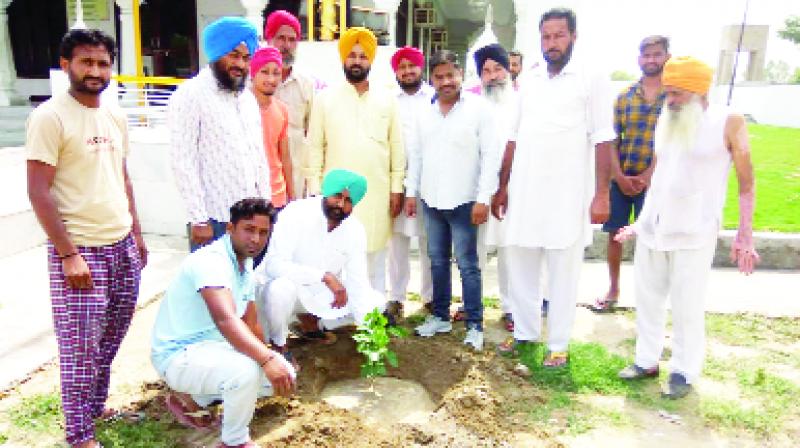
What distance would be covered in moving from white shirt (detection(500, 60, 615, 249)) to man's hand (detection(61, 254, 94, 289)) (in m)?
2.38

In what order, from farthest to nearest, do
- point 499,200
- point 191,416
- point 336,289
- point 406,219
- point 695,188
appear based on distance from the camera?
point 406,219
point 499,200
point 336,289
point 695,188
point 191,416

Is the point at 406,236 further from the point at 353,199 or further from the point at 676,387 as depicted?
the point at 676,387

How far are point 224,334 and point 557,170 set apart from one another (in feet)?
6.98

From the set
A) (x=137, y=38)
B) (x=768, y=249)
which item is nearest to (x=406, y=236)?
(x=768, y=249)

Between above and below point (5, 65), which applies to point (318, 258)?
below

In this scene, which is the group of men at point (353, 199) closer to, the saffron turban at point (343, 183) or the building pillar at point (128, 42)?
the saffron turban at point (343, 183)

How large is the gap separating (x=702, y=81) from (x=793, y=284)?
3.44 m

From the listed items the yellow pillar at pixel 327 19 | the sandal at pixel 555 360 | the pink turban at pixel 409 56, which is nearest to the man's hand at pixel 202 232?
the pink turban at pixel 409 56

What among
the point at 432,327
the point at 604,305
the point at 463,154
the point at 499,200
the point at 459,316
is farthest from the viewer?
the point at 604,305

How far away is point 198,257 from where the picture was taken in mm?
2678

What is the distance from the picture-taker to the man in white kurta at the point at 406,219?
4.27 m

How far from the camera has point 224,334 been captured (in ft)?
8.30

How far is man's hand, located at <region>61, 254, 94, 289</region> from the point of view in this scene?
2.53 metres

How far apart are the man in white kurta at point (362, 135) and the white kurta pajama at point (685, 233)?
5.36ft
